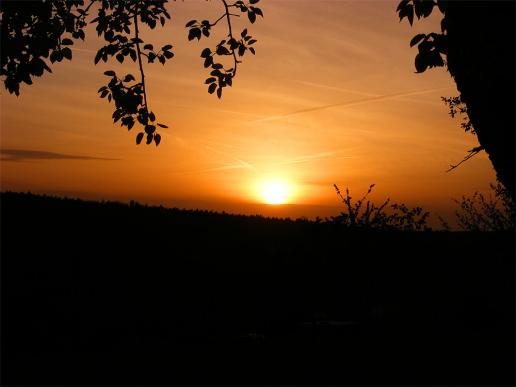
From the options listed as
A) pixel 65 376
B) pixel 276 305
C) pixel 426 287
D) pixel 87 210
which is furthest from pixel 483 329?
pixel 87 210

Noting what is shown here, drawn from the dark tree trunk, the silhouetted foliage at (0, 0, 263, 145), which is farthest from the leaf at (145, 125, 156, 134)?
the dark tree trunk

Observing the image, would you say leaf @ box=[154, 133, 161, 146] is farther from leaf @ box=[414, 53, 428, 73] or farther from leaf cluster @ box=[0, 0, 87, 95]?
leaf @ box=[414, 53, 428, 73]

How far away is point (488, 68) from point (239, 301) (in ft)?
18.2

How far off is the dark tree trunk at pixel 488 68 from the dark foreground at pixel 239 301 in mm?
2734

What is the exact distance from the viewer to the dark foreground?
5.73m

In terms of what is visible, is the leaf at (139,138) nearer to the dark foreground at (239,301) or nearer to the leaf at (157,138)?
the leaf at (157,138)

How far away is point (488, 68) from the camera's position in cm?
399

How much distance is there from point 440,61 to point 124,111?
4749 millimetres

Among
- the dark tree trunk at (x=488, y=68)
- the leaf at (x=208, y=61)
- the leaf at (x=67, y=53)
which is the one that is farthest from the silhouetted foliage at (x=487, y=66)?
the leaf at (x=67, y=53)

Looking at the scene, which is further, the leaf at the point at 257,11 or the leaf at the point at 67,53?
the leaf at the point at 67,53

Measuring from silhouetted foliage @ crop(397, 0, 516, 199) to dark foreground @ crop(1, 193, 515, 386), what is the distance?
8.93 ft

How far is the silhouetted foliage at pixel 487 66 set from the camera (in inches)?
153

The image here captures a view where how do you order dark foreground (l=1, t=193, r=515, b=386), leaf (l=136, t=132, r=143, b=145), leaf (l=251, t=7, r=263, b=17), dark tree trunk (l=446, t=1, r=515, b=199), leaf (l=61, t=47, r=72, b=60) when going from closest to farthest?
dark tree trunk (l=446, t=1, r=515, b=199) → dark foreground (l=1, t=193, r=515, b=386) → leaf (l=136, t=132, r=143, b=145) → leaf (l=251, t=7, r=263, b=17) → leaf (l=61, t=47, r=72, b=60)

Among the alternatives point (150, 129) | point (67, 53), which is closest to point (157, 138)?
point (150, 129)
